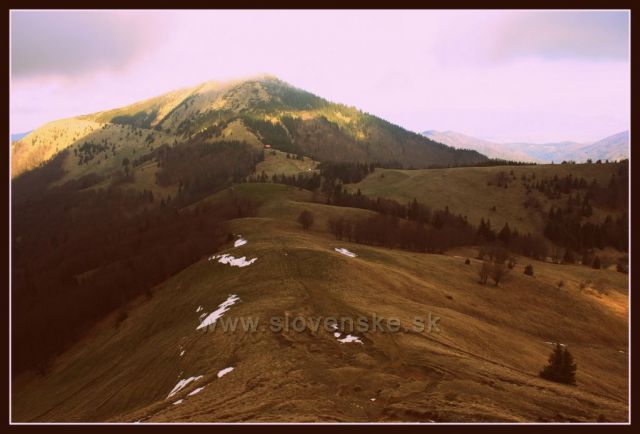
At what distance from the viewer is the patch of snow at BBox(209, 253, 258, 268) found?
55.9 meters

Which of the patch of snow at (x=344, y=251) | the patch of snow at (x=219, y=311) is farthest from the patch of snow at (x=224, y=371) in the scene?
the patch of snow at (x=344, y=251)

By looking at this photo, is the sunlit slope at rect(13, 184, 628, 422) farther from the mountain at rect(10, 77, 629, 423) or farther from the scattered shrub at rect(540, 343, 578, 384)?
the scattered shrub at rect(540, 343, 578, 384)

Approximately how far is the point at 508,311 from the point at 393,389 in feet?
120

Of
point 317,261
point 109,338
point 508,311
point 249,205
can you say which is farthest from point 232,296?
point 249,205

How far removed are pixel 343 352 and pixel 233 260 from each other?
34.1m

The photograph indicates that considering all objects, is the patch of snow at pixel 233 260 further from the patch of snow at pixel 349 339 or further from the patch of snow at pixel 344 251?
the patch of snow at pixel 349 339

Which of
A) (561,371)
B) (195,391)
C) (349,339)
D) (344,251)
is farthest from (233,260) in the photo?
(561,371)

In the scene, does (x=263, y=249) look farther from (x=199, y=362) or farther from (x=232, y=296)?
(x=199, y=362)

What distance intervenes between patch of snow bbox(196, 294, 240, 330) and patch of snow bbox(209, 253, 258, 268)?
446 inches

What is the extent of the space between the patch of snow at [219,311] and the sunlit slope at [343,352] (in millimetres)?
912

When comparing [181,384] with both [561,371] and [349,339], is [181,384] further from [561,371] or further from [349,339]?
[561,371]

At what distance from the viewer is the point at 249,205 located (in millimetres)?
138625

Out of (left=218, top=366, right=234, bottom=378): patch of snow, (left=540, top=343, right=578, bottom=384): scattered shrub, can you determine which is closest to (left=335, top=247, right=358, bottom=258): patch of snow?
(left=540, top=343, right=578, bottom=384): scattered shrub
